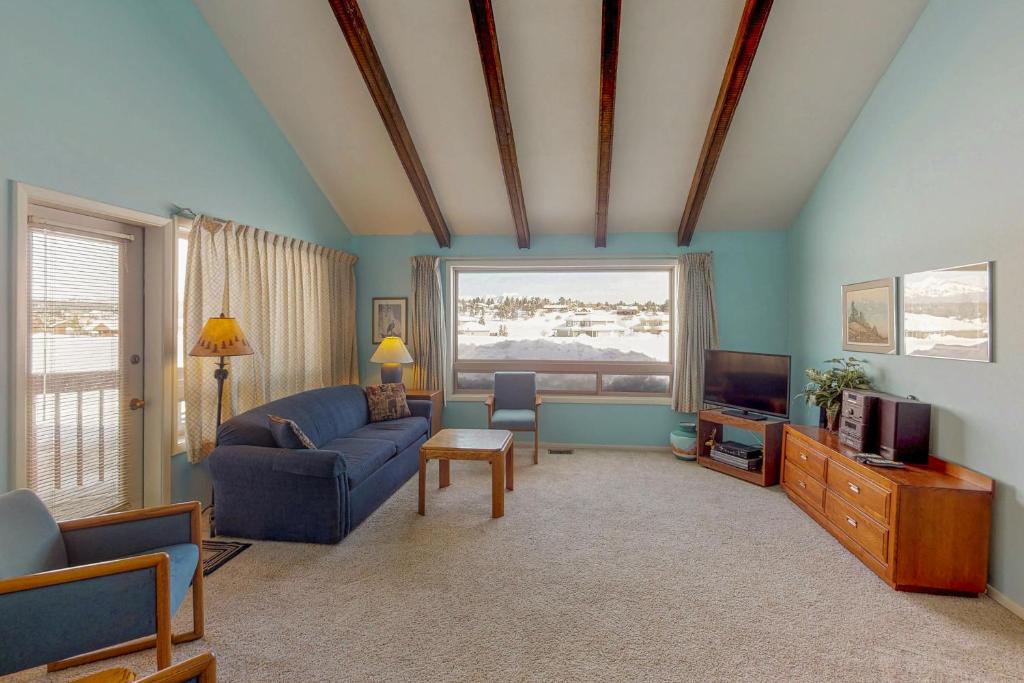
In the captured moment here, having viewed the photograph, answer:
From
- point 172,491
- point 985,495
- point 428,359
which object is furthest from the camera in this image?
point 428,359

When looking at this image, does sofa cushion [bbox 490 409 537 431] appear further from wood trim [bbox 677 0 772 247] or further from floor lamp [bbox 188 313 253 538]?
wood trim [bbox 677 0 772 247]

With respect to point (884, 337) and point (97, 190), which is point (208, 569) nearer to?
point (97, 190)

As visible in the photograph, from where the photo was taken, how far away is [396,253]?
595 centimetres

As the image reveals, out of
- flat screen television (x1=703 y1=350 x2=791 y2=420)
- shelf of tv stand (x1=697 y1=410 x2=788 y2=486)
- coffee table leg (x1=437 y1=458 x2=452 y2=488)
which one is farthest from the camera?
flat screen television (x1=703 y1=350 x2=791 y2=420)

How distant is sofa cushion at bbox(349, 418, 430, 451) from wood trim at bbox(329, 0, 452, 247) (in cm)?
217

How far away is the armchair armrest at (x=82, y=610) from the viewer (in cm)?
155

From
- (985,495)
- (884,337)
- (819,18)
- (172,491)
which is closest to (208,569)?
(172,491)

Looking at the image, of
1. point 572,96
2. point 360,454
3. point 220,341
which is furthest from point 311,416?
point 572,96

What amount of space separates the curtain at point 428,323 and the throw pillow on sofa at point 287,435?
8.17ft

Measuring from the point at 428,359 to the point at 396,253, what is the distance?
1368mm

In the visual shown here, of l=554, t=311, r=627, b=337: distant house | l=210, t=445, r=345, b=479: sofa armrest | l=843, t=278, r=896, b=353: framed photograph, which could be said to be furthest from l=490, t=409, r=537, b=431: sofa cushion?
l=843, t=278, r=896, b=353: framed photograph

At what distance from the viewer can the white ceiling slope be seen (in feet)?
11.2

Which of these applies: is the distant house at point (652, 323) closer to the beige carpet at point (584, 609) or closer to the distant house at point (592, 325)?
the distant house at point (592, 325)

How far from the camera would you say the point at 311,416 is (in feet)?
13.1
